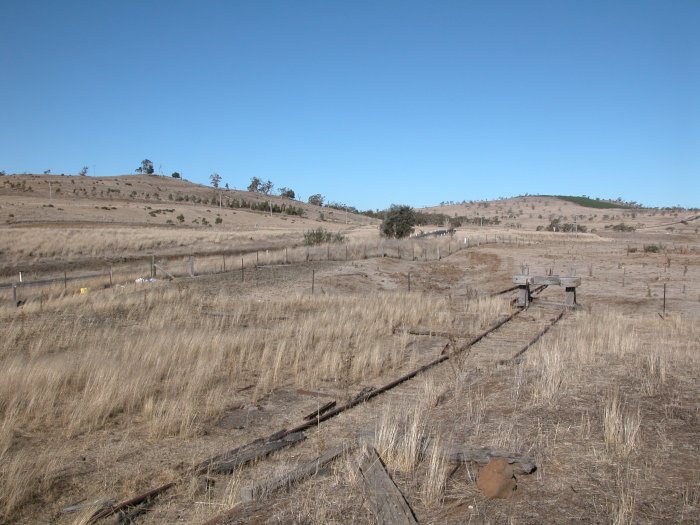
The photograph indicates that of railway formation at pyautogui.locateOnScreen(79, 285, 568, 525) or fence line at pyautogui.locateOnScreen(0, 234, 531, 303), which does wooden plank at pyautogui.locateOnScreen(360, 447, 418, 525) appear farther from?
fence line at pyautogui.locateOnScreen(0, 234, 531, 303)

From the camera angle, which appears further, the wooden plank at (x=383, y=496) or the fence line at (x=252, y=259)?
the fence line at (x=252, y=259)

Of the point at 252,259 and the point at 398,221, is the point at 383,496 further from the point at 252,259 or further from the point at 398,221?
the point at 398,221

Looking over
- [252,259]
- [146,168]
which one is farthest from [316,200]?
[252,259]

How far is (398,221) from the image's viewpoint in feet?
227

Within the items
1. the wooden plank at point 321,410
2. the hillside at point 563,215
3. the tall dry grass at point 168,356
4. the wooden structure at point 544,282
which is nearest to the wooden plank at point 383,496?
the wooden plank at point 321,410

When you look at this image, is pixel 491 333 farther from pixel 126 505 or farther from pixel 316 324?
pixel 126 505

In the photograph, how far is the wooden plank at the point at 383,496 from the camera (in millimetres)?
5406

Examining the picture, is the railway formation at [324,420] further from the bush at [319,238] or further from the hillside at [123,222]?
the bush at [319,238]

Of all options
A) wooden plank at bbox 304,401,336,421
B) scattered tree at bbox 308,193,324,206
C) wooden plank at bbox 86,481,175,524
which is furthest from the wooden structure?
scattered tree at bbox 308,193,324,206

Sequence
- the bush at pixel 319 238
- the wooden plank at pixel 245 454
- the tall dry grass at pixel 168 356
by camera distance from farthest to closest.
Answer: the bush at pixel 319 238
the tall dry grass at pixel 168 356
the wooden plank at pixel 245 454

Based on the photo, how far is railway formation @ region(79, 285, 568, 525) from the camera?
599cm

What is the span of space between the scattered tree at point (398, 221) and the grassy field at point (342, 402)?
44.6m

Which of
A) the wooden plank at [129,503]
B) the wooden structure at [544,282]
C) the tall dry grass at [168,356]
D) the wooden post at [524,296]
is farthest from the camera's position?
the wooden post at [524,296]

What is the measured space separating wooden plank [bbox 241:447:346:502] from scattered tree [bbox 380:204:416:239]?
2447 inches
